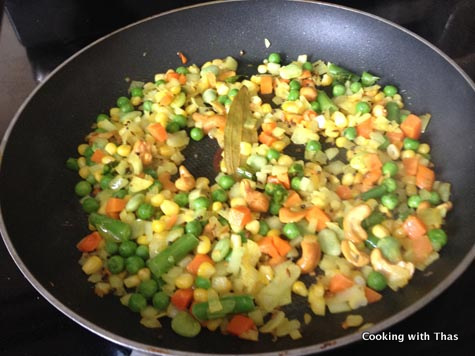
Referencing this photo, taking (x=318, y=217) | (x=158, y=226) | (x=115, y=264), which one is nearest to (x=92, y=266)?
(x=115, y=264)

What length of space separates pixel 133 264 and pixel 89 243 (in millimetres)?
228

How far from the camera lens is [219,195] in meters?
2.18

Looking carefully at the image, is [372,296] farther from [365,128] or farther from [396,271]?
[365,128]

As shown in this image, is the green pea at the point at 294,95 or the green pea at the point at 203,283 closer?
the green pea at the point at 203,283

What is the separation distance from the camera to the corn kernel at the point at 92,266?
6.52 feet

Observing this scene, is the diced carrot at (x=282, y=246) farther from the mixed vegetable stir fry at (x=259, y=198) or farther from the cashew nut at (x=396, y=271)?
the cashew nut at (x=396, y=271)

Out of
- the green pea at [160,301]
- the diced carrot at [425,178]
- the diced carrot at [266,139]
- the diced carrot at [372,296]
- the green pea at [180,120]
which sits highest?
the diced carrot at [425,178]

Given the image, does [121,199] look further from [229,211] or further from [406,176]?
[406,176]

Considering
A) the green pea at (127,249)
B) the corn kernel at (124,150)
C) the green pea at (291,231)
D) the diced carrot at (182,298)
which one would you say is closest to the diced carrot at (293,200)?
the green pea at (291,231)

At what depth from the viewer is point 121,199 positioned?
2.22m

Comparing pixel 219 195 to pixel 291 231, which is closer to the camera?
pixel 291 231

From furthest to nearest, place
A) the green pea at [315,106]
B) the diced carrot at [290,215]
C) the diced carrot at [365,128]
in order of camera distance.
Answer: the green pea at [315,106], the diced carrot at [365,128], the diced carrot at [290,215]

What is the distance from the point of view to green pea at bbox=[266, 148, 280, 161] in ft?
7.56

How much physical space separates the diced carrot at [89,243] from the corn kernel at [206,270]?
471 millimetres
